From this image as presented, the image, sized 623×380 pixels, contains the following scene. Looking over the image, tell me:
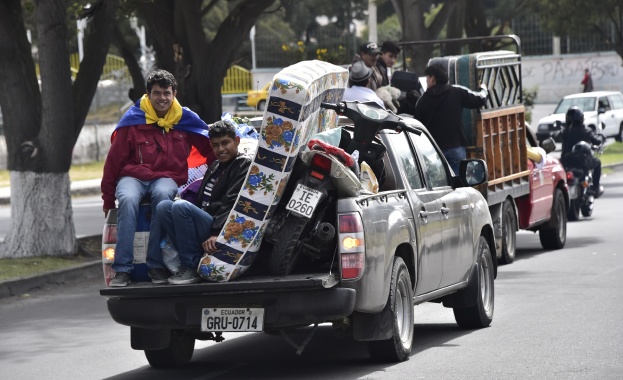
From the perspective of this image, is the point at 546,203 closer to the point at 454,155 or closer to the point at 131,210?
the point at 454,155

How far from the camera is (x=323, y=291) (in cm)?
813

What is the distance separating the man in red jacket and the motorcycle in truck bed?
1.30ft

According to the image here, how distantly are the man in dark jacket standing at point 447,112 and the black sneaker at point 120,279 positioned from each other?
246 inches

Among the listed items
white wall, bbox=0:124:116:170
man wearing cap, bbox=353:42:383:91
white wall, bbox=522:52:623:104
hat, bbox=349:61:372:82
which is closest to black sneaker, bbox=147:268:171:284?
hat, bbox=349:61:372:82

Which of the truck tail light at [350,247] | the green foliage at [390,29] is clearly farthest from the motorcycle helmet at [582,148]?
the green foliage at [390,29]

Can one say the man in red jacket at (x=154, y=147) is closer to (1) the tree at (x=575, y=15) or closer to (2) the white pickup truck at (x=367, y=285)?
(2) the white pickup truck at (x=367, y=285)

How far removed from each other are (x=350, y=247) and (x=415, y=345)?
197 centimetres

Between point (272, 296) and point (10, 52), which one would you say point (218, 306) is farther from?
point (10, 52)

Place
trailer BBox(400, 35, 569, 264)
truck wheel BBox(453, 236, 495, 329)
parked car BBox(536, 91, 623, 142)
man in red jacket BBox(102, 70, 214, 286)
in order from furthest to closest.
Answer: parked car BBox(536, 91, 623, 142)
trailer BBox(400, 35, 569, 264)
truck wheel BBox(453, 236, 495, 329)
man in red jacket BBox(102, 70, 214, 286)

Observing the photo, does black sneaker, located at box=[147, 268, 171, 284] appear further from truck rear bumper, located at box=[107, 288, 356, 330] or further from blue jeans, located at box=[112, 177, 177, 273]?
truck rear bumper, located at box=[107, 288, 356, 330]

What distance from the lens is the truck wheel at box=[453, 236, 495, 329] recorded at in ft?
34.6

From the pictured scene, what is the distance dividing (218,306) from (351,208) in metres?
1.04

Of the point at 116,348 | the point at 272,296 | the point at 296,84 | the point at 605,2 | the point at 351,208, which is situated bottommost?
the point at 116,348

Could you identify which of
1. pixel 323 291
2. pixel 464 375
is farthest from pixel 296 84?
pixel 464 375
